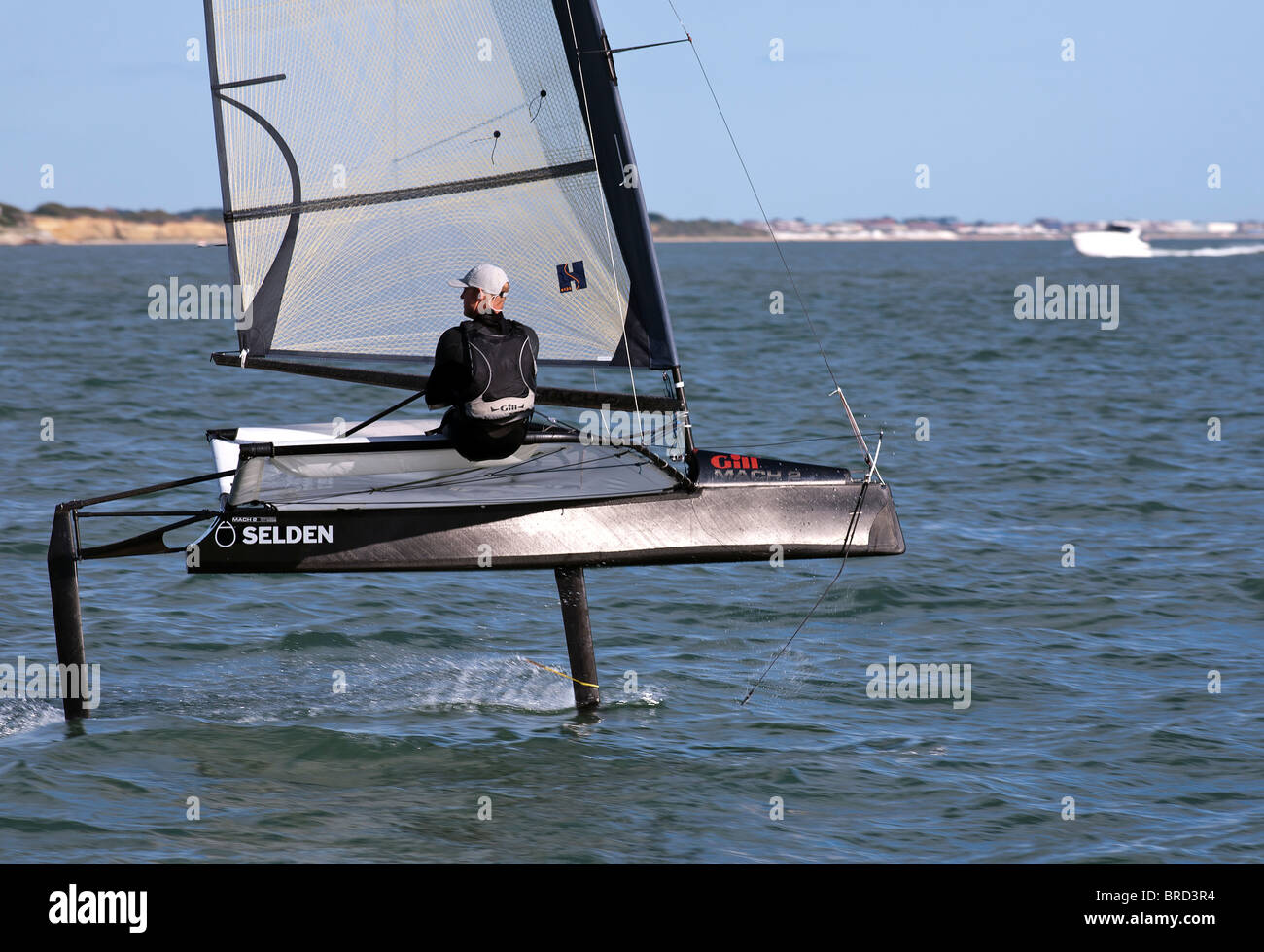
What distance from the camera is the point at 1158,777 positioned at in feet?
21.4

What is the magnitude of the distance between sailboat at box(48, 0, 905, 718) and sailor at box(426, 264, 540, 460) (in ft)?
1.21

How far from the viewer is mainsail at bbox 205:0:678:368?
23.3 ft

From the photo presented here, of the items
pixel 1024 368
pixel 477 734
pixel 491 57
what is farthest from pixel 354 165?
pixel 1024 368

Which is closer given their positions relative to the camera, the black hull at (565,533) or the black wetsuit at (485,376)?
the black hull at (565,533)

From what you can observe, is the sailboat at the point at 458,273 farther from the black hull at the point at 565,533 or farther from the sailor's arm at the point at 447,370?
the sailor's arm at the point at 447,370

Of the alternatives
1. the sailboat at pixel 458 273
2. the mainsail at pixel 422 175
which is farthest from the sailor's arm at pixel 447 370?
the mainsail at pixel 422 175

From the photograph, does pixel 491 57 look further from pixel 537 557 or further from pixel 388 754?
pixel 388 754

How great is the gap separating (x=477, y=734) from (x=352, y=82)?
10.2ft

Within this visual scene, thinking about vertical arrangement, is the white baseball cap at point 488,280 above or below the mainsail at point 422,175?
below

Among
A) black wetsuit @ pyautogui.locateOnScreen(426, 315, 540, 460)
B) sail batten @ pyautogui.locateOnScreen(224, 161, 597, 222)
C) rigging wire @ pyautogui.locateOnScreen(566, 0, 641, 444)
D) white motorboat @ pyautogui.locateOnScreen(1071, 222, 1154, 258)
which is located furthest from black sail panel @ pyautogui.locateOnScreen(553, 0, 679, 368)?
white motorboat @ pyautogui.locateOnScreen(1071, 222, 1154, 258)

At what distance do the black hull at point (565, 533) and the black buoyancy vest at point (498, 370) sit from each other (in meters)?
0.51

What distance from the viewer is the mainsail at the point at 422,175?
710cm

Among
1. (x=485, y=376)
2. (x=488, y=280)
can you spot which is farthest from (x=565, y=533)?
(x=488, y=280)

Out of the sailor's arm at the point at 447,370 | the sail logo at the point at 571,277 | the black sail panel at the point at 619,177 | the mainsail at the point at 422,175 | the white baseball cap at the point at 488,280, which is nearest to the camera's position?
the sailor's arm at the point at 447,370
